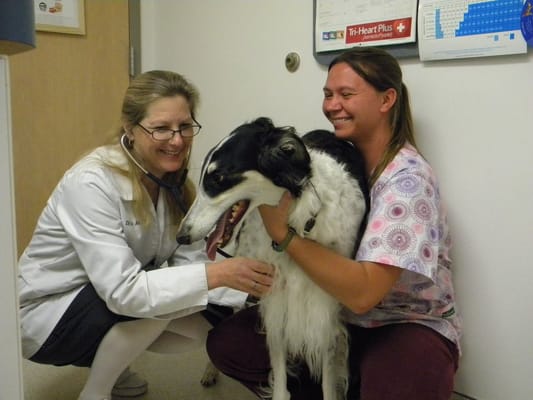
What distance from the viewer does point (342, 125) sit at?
1.57m

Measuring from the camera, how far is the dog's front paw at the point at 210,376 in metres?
2.04

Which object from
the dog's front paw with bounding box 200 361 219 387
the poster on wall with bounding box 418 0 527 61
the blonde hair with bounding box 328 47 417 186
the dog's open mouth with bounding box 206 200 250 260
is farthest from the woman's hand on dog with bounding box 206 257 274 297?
the poster on wall with bounding box 418 0 527 61

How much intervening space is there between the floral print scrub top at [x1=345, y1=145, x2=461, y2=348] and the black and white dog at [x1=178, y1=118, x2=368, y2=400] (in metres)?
0.08

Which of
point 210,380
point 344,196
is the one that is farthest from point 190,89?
point 210,380

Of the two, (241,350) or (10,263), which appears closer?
(10,263)

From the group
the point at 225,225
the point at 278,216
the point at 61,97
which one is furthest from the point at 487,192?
the point at 61,97

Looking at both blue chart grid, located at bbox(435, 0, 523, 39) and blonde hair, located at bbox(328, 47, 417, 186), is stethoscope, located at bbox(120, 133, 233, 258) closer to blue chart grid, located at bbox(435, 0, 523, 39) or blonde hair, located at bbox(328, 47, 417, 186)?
blonde hair, located at bbox(328, 47, 417, 186)

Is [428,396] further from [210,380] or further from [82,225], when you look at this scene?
[82,225]

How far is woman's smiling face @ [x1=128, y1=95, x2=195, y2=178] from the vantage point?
159cm

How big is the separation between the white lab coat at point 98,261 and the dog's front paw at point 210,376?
56cm

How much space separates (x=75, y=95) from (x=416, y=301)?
7.06ft

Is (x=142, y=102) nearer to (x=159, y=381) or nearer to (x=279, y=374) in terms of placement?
(x=279, y=374)

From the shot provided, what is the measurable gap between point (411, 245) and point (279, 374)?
59 centimetres

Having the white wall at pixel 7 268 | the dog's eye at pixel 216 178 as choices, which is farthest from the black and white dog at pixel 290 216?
the white wall at pixel 7 268
